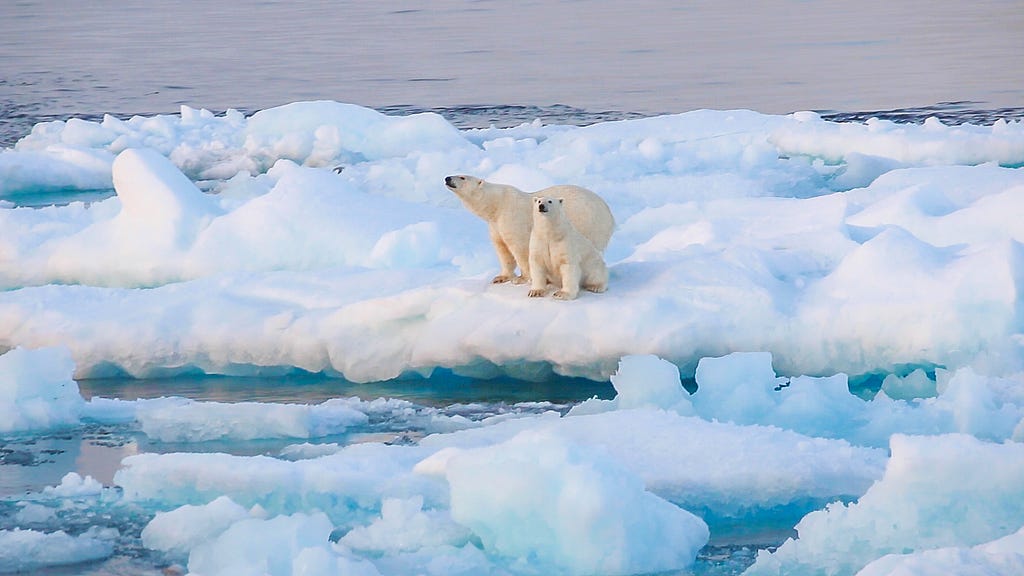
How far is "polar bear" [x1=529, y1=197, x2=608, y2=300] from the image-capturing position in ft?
22.4

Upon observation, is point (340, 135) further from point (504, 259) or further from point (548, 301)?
point (548, 301)

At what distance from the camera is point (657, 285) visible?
23.5ft

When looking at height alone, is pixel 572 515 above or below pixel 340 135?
above

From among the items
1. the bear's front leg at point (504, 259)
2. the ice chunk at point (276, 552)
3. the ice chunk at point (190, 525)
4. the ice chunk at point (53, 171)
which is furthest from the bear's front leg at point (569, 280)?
the ice chunk at point (53, 171)

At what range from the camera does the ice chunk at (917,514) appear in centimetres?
456

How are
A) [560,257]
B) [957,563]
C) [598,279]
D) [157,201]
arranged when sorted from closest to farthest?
[957,563] < [560,257] < [598,279] < [157,201]

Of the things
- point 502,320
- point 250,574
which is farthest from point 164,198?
point 250,574

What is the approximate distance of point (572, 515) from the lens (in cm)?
464

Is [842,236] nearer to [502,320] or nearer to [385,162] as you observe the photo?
[502,320]

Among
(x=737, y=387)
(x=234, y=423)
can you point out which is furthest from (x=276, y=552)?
(x=737, y=387)

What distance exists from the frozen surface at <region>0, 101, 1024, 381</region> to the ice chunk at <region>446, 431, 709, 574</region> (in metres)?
2.13

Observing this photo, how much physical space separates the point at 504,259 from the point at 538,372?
61 cm

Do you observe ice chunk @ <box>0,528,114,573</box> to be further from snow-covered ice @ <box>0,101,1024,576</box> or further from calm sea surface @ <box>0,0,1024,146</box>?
calm sea surface @ <box>0,0,1024,146</box>

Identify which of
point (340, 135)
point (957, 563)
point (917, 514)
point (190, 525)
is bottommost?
point (340, 135)
